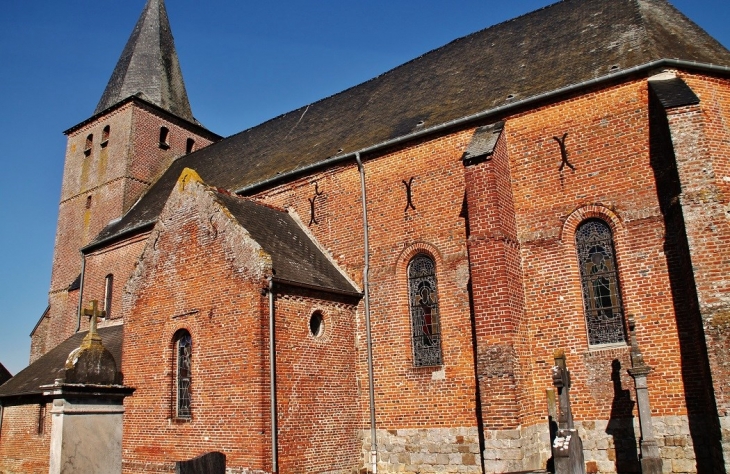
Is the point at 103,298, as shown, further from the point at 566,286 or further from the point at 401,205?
the point at 566,286

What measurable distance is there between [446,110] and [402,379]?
6170 mm

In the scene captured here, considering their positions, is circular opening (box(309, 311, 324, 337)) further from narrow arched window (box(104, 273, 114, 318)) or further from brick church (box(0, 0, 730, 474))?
narrow arched window (box(104, 273, 114, 318))

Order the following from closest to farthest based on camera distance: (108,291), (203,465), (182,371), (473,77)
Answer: (203,465) < (182,371) < (473,77) < (108,291)

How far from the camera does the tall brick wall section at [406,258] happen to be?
39.4 feet

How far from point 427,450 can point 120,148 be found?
696 inches

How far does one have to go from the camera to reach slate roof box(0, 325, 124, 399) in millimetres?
16472

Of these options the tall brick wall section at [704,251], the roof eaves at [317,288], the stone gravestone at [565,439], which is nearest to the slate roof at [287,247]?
the roof eaves at [317,288]

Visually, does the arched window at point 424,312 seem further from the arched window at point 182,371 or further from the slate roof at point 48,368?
the slate roof at point 48,368

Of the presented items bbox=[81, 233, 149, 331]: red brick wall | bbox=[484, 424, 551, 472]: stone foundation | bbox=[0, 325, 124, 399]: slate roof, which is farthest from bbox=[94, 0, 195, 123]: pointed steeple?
bbox=[484, 424, 551, 472]: stone foundation

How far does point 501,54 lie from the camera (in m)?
15.3

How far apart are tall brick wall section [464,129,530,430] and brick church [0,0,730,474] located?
0.12 ft

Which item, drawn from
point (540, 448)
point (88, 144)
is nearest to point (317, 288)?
point (540, 448)

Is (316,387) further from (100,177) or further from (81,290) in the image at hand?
(100,177)

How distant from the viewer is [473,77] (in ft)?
49.2
